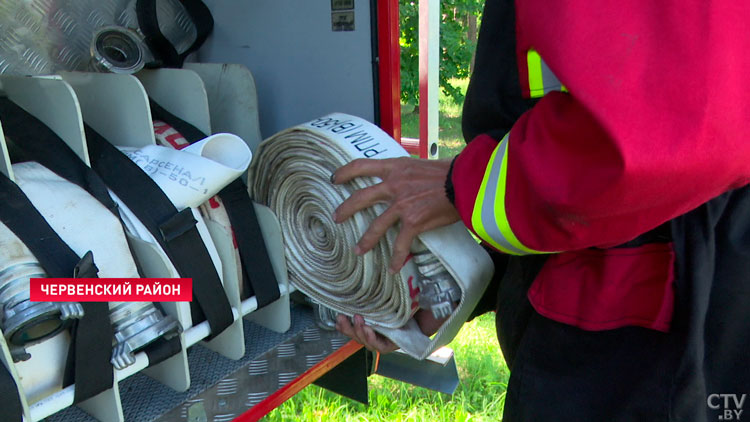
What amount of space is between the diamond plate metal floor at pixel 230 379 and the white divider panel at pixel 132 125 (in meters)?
0.04

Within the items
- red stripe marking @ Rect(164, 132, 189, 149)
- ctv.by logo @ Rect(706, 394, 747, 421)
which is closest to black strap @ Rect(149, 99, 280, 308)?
red stripe marking @ Rect(164, 132, 189, 149)

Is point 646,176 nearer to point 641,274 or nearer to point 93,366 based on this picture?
point 641,274

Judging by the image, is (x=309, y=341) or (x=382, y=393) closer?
(x=309, y=341)

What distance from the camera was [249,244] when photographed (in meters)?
1.33

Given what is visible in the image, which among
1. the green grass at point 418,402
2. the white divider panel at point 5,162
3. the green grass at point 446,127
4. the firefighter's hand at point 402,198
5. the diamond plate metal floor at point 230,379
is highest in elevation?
the white divider panel at point 5,162

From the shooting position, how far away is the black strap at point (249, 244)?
1.32 m

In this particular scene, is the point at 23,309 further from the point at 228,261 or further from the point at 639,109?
the point at 639,109

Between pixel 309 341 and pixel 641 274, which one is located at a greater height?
pixel 641 274

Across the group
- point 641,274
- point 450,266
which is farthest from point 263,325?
point 641,274

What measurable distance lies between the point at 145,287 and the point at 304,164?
436mm

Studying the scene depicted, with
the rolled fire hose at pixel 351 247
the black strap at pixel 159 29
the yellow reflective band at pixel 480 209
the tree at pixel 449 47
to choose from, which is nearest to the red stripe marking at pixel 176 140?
the rolled fire hose at pixel 351 247

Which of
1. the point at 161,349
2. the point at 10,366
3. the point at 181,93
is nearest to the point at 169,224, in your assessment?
the point at 161,349

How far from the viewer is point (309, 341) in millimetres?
1444

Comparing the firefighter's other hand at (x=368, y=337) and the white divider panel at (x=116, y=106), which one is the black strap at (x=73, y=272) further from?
the firefighter's other hand at (x=368, y=337)
